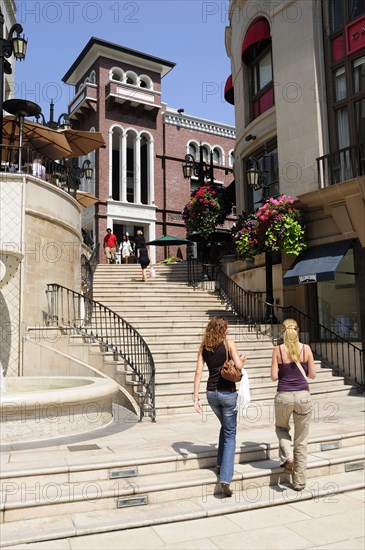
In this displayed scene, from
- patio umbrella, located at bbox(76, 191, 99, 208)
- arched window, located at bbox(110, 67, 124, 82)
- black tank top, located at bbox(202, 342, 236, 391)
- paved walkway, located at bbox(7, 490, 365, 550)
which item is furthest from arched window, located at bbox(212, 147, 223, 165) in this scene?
paved walkway, located at bbox(7, 490, 365, 550)

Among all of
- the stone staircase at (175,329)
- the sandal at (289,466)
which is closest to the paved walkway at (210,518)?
the sandal at (289,466)

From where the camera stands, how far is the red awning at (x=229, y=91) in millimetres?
21375

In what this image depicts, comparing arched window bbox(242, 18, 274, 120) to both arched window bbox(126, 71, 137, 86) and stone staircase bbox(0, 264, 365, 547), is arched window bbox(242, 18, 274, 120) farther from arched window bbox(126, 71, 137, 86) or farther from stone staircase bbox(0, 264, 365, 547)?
arched window bbox(126, 71, 137, 86)

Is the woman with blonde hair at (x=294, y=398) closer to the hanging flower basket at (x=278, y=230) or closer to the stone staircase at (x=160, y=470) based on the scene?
the stone staircase at (x=160, y=470)

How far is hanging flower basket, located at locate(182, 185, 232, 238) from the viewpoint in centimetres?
2070

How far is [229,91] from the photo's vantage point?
71.1 feet

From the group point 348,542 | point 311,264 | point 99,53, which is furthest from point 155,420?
point 99,53

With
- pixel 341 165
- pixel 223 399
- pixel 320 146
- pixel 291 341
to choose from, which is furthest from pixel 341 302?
pixel 223 399

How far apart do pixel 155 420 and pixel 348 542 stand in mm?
4947

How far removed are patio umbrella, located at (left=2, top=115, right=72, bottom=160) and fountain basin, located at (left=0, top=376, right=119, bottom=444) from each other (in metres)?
9.63

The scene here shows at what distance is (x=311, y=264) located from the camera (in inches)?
535

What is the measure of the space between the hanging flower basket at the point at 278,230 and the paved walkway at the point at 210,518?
6.56m

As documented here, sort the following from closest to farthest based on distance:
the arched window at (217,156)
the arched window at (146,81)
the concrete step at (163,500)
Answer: the concrete step at (163,500)
the arched window at (146,81)
the arched window at (217,156)

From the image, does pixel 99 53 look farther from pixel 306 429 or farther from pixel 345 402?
pixel 306 429
